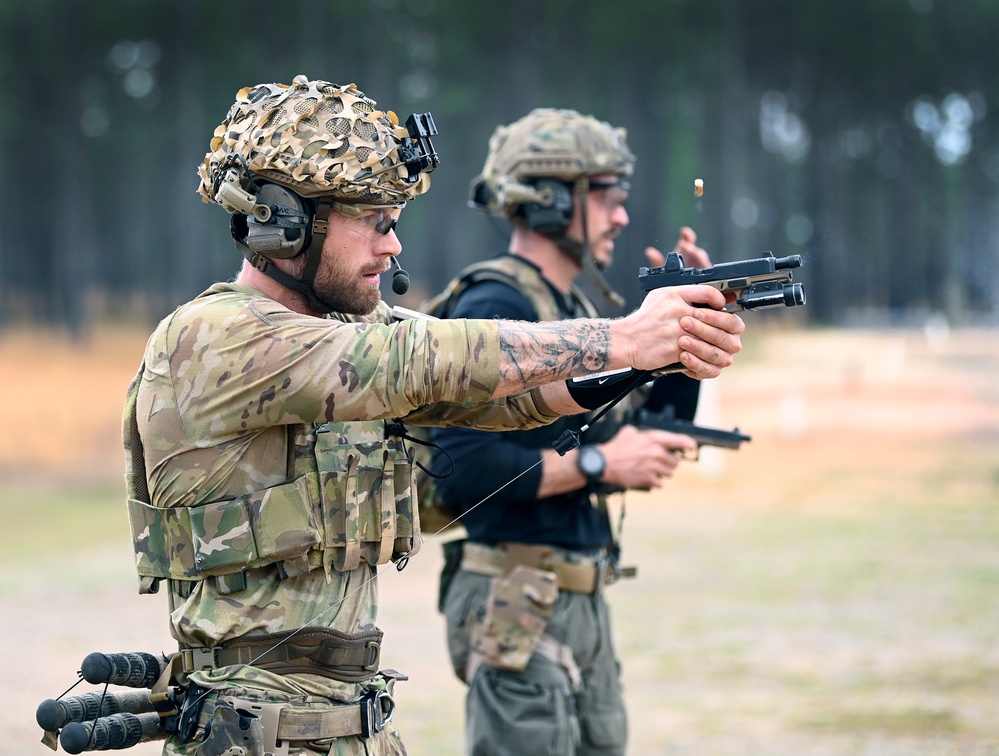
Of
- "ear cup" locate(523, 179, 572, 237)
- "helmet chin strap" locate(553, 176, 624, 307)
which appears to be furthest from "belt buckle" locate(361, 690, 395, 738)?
"ear cup" locate(523, 179, 572, 237)

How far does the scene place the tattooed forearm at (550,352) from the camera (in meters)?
3.42

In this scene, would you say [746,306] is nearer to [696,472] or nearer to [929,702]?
[929,702]

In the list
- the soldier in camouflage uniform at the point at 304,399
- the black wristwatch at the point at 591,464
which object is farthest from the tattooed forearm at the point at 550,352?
the black wristwatch at the point at 591,464

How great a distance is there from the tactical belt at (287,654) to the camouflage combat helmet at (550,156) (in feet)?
8.73

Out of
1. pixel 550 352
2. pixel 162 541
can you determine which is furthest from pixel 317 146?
Result: pixel 162 541

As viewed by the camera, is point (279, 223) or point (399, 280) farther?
point (399, 280)

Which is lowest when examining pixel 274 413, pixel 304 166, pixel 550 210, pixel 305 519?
pixel 305 519

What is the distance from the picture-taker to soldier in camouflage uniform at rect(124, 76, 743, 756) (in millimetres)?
3412

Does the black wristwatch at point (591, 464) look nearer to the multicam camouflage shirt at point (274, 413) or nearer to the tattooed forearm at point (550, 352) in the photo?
the multicam camouflage shirt at point (274, 413)

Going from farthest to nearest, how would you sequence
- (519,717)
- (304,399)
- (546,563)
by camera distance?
(546,563) < (519,717) < (304,399)

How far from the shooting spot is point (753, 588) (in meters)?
12.8

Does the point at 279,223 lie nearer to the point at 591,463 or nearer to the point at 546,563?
the point at 591,463

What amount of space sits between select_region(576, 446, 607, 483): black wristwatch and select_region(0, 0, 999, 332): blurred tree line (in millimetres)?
29836

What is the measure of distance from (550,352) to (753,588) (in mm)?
9835
